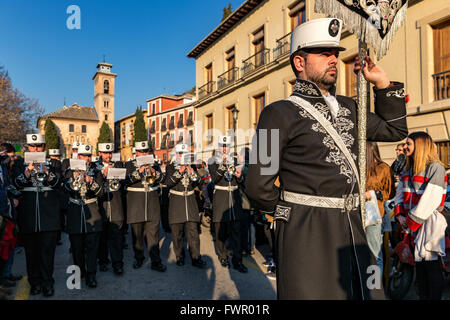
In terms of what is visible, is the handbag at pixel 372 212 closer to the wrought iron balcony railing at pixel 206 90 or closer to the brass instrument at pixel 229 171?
the brass instrument at pixel 229 171

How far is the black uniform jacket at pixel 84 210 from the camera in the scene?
541 centimetres

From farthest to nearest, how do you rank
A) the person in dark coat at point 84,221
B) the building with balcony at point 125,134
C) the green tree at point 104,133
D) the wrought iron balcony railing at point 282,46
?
the building with balcony at point 125,134
the green tree at point 104,133
the wrought iron balcony railing at point 282,46
the person in dark coat at point 84,221

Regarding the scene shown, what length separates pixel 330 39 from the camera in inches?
86.0

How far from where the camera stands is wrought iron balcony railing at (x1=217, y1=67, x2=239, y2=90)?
21.1 meters

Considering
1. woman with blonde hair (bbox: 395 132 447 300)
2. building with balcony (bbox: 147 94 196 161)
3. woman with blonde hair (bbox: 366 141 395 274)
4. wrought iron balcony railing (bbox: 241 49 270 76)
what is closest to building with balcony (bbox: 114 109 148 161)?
building with balcony (bbox: 147 94 196 161)

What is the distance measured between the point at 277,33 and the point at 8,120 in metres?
19.1

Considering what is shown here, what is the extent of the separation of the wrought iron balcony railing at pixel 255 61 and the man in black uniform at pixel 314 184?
16.5 metres

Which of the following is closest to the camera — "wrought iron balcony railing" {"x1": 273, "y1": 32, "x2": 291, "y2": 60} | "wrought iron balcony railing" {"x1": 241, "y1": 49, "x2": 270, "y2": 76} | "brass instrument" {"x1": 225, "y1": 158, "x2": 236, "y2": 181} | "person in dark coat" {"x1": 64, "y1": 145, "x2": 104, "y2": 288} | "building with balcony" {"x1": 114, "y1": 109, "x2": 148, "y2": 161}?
"person in dark coat" {"x1": 64, "y1": 145, "x2": 104, "y2": 288}

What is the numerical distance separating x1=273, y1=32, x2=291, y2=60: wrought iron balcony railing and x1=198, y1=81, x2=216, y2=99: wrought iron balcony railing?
24.2ft

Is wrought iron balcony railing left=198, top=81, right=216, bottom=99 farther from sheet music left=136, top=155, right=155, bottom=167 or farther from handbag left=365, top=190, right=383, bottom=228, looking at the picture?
handbag left=365, top=190, right=383, bottom=228

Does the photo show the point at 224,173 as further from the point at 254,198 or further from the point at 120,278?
the point at 254,198

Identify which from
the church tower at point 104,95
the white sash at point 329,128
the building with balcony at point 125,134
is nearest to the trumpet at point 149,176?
the white sash at point 329,128

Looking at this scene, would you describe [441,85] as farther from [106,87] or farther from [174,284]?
[106,87]
